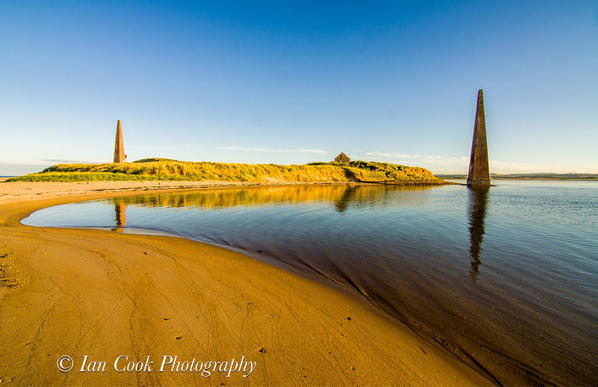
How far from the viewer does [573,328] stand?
3.59 m

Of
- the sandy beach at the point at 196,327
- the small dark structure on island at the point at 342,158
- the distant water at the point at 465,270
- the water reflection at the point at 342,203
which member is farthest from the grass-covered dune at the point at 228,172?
the sandy beach at the point at 196,327

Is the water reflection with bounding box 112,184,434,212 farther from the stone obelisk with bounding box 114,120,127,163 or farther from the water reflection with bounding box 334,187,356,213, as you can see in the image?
the stone obelisk with bounding box 114,120,127,163

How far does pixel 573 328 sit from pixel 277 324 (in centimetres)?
461

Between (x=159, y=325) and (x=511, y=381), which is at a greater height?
(x=159, y=325)

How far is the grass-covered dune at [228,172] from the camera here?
37.2 meters

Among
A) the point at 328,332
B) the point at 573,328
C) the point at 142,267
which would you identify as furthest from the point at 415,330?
the point at 142,267

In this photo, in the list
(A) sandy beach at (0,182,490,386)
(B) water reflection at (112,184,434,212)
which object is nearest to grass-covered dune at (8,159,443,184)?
(B) water reflection at (112,184,434,212)

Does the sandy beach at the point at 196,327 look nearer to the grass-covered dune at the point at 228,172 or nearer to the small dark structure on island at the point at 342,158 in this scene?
the grass-covered dune at the point at 228,172

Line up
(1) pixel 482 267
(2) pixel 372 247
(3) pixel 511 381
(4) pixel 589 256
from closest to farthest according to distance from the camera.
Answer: (3) pixel 511 381
(1) pixel 482 267
(4) pixel 589 256
(2) pixel 372 247

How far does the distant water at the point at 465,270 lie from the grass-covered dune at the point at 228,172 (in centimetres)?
3035

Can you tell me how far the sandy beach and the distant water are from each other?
700mm

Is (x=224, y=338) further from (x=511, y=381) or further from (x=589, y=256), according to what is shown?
(x=589, y=256)

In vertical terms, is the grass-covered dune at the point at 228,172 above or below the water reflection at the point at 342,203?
above

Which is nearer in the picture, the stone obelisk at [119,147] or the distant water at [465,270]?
the distant water at [465,270]
